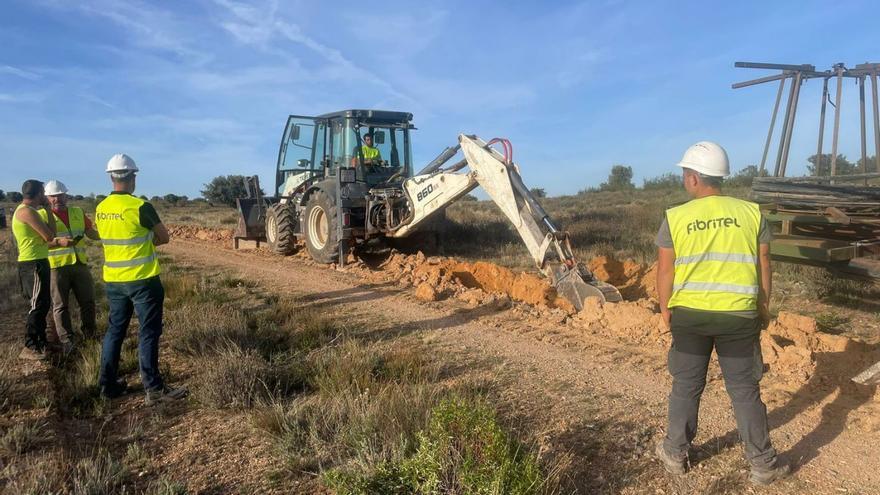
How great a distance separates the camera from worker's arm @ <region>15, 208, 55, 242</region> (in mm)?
5477

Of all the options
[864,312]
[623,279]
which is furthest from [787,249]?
[623,279]

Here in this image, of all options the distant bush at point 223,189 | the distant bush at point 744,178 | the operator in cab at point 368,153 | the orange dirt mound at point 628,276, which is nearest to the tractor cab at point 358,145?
the operator in cab at point 368,153

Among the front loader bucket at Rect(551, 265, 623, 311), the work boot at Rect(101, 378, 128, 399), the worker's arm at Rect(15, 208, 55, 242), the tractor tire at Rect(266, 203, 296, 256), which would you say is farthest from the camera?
the tractor tire at Rect(266, 203, 296, 256)

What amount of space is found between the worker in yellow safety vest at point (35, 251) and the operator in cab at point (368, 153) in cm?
605

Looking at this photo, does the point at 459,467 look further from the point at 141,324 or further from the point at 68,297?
the point at 68,297

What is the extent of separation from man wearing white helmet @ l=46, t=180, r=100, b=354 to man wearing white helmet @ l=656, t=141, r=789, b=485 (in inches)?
208

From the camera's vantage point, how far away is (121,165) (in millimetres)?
4477

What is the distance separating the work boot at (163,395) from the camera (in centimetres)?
445

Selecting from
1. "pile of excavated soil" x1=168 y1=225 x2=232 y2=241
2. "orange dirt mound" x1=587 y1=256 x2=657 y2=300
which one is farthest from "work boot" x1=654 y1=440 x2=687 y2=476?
"pile of excavated soil" x1=168 y1=225 x2=232 y2=241

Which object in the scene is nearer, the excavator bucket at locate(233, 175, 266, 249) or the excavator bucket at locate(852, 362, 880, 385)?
the excavator bucket at locate(852, 362, 880, 385)

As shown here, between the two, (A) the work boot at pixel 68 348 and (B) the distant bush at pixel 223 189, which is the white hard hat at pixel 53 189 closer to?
(A) the work boot at pixel 68 348

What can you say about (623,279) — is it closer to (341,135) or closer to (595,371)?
(595,371)

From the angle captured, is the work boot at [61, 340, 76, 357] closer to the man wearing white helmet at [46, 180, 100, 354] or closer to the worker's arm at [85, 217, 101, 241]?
the man wearing white helmet at [46, 180, 100, 354]

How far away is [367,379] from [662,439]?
2124 millimetres
